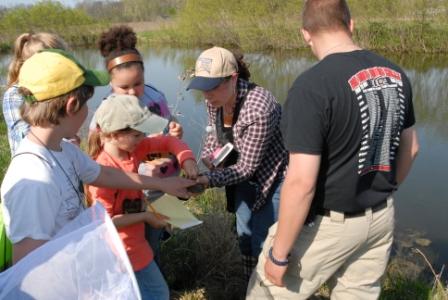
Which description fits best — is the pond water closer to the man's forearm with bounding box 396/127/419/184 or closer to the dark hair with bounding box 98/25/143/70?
the dark hair with bounding box 98/25/143/70

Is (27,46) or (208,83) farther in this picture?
(27,46)

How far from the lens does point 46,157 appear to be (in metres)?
1.45

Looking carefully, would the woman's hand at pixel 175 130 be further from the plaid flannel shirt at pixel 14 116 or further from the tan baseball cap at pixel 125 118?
the plaid flannel shirt at pixel 14 116

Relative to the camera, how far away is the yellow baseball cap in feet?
4.65

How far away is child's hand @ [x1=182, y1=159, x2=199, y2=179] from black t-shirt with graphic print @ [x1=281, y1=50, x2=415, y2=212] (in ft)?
2.37

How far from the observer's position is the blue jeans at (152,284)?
6.72 feet

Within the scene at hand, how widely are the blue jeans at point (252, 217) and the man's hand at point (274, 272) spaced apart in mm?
617

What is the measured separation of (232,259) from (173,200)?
115 centimetres

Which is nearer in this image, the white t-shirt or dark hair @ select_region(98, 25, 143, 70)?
the white t-shirt

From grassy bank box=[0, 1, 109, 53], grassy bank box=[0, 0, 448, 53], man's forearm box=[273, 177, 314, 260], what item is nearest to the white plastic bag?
man's forearm box=[273, 177, 314, 260]

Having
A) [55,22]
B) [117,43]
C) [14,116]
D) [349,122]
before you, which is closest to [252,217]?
[349,122]

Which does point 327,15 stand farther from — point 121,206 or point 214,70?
point 121,206

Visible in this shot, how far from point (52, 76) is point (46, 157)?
0.27m

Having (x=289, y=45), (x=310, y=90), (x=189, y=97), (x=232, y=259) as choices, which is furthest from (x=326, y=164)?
(x=289, y=45)
